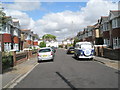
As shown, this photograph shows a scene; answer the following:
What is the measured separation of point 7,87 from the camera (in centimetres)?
734

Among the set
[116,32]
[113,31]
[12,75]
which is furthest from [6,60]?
[113,31]

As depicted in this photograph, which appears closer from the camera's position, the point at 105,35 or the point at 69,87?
the point at 69,87

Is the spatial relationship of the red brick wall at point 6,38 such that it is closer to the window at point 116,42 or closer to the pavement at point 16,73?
the pavement at point 16,73

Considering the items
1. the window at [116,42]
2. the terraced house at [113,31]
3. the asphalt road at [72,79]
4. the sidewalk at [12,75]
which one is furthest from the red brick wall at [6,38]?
the asphalt road at [72,79]

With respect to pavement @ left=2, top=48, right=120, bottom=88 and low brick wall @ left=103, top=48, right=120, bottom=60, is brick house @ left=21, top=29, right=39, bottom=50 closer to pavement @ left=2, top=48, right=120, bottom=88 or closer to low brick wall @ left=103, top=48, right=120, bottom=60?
low brick wall @ left=103, top=48, right=120, bottom=60

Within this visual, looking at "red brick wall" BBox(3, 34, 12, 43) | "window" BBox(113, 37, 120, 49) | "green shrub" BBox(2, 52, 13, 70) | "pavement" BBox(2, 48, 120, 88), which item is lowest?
"pavement" BBox(2, 48, 120, 88)

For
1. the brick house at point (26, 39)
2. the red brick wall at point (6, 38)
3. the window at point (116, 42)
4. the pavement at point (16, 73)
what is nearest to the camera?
the pavement at point (16, 73)

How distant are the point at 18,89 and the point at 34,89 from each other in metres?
0.73

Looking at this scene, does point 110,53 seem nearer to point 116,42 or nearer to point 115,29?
point 115,29

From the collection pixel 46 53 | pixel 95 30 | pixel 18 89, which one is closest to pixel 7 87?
pixel 18 89

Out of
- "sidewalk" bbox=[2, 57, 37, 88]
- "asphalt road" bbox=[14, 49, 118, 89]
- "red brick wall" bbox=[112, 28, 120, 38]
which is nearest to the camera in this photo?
"asphalt road" bbox=[14, 49, 118, 89]

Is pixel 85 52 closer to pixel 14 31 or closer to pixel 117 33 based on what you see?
pixel 117 33

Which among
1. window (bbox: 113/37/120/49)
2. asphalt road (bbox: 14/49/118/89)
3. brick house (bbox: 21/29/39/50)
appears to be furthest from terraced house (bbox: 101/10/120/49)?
brick house (bbox: 21/29/39/50)

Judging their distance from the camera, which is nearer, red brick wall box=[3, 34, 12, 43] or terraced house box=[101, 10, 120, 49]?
terraced house box=[101, 10, 120, 49]
